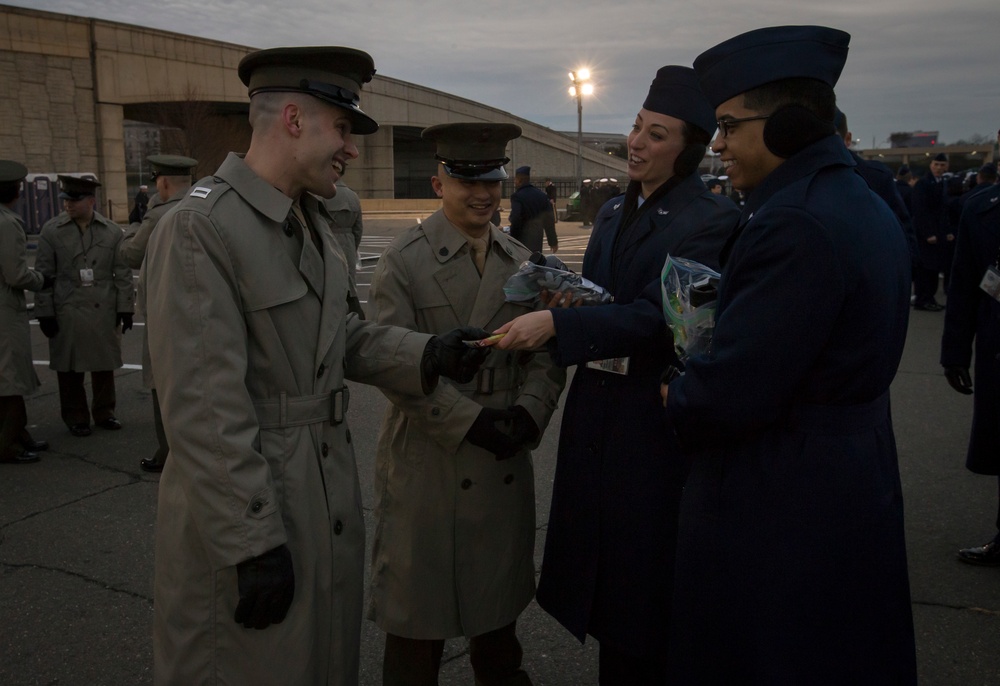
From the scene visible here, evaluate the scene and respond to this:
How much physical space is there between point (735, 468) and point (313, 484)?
111cm

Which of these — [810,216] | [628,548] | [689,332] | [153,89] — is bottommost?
[628,548]

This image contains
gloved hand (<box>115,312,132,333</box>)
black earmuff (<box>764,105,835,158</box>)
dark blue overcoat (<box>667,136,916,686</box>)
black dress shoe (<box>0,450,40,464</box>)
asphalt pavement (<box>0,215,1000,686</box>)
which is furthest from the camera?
gloved hand (<box>115,312,132,333</box>)

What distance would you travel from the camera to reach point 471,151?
3.21m

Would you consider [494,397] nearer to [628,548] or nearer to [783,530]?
[628,548]

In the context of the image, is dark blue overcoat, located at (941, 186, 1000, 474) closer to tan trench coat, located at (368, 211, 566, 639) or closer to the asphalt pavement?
the asphalt pavement

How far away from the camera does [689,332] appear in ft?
7.78

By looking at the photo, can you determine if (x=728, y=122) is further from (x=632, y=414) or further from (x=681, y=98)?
(x=632, y=414)

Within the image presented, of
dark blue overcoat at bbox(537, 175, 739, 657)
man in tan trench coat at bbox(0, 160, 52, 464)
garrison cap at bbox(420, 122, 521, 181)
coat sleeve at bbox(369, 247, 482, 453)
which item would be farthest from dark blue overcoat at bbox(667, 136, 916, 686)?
man in tan trench coat at bbox(0, 160, 52, 464)

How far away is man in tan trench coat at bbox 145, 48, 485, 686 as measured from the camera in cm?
207

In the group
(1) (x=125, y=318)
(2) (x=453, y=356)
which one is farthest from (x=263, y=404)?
(1) (x=125, y=318)

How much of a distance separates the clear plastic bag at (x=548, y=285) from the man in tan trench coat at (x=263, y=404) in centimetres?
69

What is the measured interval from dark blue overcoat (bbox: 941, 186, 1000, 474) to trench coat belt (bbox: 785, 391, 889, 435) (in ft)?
Result: 8.78

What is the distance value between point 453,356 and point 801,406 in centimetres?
111

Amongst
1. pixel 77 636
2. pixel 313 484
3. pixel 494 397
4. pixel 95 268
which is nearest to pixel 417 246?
pixel 494 397
